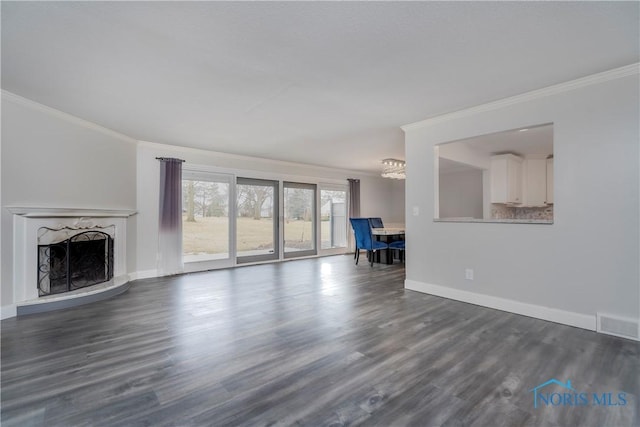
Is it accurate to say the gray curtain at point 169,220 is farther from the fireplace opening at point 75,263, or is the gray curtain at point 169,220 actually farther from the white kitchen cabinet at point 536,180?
the white kitchen cabinet at point 536,180

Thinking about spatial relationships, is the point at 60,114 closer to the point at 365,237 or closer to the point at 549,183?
the point at 365,237

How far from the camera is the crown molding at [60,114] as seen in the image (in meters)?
3.10

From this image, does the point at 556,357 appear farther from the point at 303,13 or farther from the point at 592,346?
the point at 303,13

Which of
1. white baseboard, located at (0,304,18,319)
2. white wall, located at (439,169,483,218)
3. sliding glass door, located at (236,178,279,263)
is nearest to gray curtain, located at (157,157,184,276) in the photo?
sliding glass door, located at (236,178,279,263)

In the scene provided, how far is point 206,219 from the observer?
18.8 feet

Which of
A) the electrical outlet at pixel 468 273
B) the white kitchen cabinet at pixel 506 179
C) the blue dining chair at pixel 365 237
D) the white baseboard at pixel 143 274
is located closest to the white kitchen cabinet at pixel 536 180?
the white kitchen cabinet at pixel 506 179

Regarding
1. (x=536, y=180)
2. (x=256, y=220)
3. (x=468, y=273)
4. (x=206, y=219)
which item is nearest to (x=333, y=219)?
(x=256, y=220)

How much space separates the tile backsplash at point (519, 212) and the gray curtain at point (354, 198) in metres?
3.34

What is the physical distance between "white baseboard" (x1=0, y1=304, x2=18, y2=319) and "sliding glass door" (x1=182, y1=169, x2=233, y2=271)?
98.7 inches

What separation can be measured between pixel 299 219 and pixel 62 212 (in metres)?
4.54

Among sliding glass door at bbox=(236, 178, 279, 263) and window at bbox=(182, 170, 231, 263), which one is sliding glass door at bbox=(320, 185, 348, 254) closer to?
sliding glass door at bbox=(236, 178, 279, 263)

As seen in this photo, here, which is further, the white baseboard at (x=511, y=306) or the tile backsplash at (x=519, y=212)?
the tile backsplash at (x=519, y=212)

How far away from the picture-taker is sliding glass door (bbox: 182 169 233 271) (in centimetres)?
556

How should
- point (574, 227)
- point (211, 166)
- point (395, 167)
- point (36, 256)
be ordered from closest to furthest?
point (574, 227) < point (36, 256) < point (211, 166) < point (395, 167)
